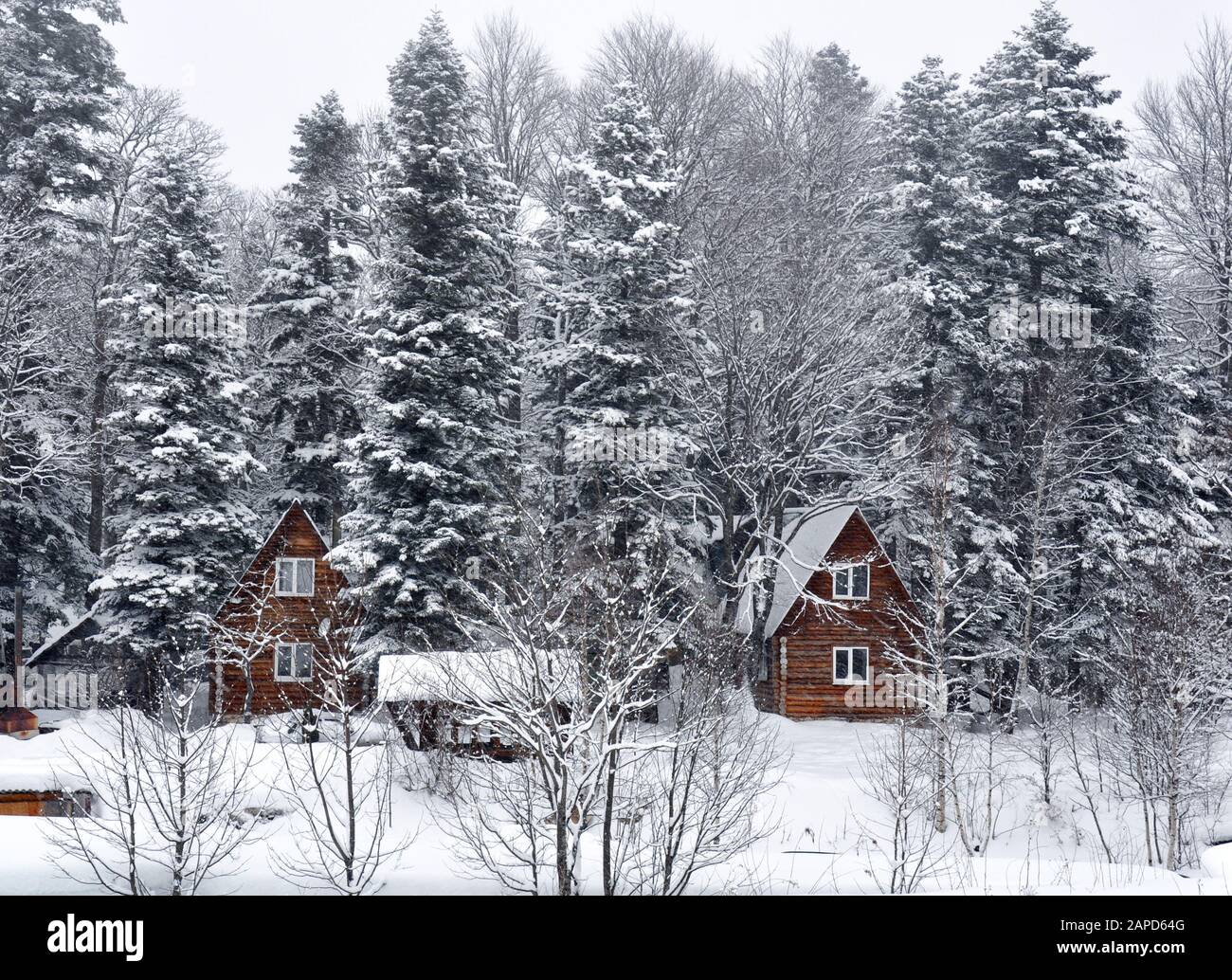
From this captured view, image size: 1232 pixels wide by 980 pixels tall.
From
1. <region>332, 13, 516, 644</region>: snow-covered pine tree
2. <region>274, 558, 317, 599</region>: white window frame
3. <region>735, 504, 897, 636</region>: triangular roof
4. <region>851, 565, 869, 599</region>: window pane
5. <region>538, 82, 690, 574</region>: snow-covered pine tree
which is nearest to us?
<region>332, 13, 516, 644</region>: snow-covered pine tree

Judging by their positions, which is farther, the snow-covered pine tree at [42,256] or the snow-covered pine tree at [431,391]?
the snow-covered pine tree at [42,256]

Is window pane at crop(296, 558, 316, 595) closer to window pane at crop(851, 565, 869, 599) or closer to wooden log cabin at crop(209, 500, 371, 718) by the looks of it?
wooden log cabin at crop(209, 500, 371, 718)

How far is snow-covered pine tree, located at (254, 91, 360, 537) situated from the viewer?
32.5 metres

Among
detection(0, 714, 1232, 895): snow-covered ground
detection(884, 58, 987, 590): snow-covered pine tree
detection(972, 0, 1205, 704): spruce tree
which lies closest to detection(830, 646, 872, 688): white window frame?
detection(0, 714, 1232, 895): snow-covered ground

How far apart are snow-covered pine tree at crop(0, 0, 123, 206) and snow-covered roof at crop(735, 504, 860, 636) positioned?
79.9ft

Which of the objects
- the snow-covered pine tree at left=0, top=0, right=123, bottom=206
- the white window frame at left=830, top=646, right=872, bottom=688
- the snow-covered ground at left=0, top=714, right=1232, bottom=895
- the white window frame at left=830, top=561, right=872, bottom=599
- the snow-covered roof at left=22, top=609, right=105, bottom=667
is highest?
the snow-covered pine tree at left=0, top=0, right=123, bottom=206

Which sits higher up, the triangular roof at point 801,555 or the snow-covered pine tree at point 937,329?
the snow-covered pine tree at point 937,329

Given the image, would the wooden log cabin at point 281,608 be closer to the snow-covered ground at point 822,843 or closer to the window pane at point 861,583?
the snow-covered ground at point 822,843

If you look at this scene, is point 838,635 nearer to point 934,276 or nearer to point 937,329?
point 937,329

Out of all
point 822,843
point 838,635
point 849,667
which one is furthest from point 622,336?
point 822,843

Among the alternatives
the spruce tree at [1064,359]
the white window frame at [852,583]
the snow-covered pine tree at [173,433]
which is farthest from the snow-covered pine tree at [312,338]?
the spruce tree at [1064,359]

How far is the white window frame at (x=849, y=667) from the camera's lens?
103 feet

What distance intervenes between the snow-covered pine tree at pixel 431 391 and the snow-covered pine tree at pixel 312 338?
15.8ft
